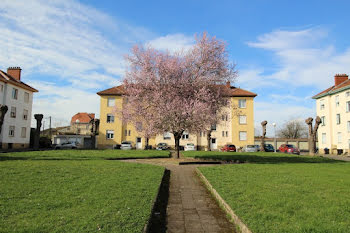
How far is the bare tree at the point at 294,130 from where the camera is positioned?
96.8 metres

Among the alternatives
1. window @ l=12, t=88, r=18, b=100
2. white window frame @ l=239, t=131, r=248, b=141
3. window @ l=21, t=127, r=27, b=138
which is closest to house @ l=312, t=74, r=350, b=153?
white window frame @ l=239, t=131, r=248, b=141

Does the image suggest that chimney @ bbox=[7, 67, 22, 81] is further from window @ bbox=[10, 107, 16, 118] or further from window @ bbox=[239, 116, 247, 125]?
window @ bbox=[239, 116, 247, 125]

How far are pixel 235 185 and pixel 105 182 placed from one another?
4.45 m

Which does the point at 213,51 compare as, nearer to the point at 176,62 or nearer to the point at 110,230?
the point at 176,62

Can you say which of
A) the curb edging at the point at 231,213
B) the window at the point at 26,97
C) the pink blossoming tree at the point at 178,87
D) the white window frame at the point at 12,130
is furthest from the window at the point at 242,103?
the curb edging at the point at 231,213

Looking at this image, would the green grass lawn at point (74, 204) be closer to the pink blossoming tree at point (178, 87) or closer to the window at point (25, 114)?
the pink blossoming tree at point (178, 87)

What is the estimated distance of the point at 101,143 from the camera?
52.5 metres

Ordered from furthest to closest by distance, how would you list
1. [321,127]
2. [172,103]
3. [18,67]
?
[321,127] → [18,67] → [172,103]

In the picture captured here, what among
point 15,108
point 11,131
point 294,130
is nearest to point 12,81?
point 15,108

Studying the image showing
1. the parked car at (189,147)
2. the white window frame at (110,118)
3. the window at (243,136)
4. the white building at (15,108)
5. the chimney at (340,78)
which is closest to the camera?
the white building at (15,108)

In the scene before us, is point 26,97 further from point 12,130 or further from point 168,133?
point 168,133

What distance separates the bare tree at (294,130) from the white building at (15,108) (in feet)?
274

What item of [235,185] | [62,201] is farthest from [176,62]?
[62,201]

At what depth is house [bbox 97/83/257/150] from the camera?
52.4 metres
